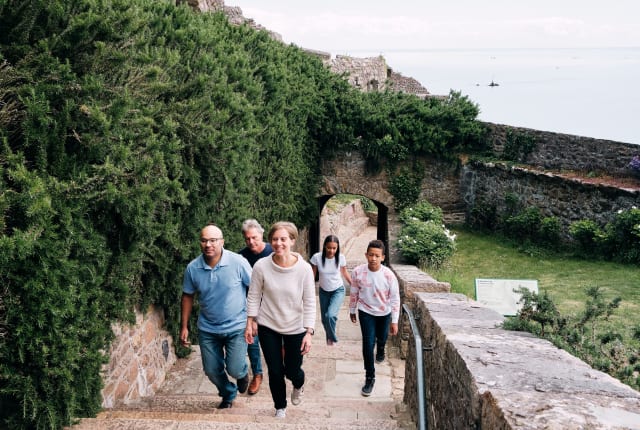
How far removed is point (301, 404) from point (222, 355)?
3.23 feet

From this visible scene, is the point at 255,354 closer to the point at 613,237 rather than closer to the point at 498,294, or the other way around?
the point at 498,294

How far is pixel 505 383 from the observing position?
9.52 ft

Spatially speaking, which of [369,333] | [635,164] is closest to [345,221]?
[635,164]

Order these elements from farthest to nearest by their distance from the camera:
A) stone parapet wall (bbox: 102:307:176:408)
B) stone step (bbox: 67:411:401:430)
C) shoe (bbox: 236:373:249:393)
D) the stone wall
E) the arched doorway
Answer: the stone wall
the arched doorway
shoe (bbox: 236:373:249:393)
stone parapet wall (bbox: 102:307:176:408)
stone step (bbox: 67:411:401:430)

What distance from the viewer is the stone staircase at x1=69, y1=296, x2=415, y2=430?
402 centimetres

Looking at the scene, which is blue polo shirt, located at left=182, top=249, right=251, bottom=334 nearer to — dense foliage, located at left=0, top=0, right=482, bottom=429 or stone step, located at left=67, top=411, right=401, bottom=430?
dense foliage, located at left=0, top=0, right=482, bottom=429

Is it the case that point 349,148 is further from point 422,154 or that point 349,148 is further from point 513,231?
point 513,231

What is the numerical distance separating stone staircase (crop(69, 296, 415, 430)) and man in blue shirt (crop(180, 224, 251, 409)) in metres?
0.50

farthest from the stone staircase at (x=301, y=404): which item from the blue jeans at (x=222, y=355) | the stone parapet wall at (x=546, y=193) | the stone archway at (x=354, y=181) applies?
the stone archway at (x=354, y=181)

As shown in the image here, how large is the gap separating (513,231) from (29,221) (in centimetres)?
1322

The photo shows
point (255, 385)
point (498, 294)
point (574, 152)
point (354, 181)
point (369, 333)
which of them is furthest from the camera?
point (354, 181)

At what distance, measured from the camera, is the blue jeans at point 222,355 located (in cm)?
492

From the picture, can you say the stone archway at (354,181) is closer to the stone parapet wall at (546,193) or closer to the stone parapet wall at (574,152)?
the stone parapet wall at (546,193)

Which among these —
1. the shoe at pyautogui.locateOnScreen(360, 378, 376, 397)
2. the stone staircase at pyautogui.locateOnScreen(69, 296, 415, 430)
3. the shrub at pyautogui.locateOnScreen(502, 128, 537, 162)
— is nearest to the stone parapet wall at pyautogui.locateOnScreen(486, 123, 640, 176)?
the shrub at pyautogui.locateOnScreen(502, 128, 537, 162)
